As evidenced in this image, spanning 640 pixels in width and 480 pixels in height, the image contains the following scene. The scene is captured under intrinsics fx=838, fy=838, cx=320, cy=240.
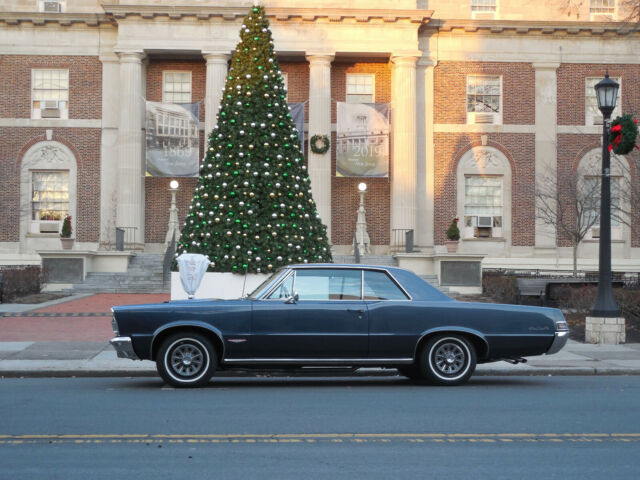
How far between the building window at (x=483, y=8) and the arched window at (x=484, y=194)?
19.7 ft

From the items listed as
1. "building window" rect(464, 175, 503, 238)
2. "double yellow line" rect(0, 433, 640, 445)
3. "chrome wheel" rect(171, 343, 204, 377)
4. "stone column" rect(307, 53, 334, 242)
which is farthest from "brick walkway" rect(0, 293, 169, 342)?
"building window" rect(464, 175, 503, 238)

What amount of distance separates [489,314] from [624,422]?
101 inches

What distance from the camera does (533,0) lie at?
1446 inches

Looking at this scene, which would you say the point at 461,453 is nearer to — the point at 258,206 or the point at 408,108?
the point at 258,206

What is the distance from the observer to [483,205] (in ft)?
119

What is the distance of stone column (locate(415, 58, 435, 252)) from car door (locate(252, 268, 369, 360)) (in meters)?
26.1

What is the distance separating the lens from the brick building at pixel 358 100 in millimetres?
34781

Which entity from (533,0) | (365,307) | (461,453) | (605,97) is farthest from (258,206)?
(533,0)

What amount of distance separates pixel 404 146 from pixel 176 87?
10.3m

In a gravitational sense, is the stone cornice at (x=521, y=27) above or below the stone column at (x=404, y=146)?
above

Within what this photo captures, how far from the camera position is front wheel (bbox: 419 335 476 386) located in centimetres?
1011

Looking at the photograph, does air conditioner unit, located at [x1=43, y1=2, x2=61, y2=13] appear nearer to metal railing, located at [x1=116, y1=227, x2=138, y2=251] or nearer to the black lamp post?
metal railing, located at [x1=116, y1=227, x2=138, y2=251]

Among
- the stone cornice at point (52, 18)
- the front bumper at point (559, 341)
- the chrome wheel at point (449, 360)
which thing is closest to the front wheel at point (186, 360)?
the chrome wheel at point (449, 360)

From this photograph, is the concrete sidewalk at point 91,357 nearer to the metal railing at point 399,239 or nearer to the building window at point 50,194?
the metal railing at point 399,239
